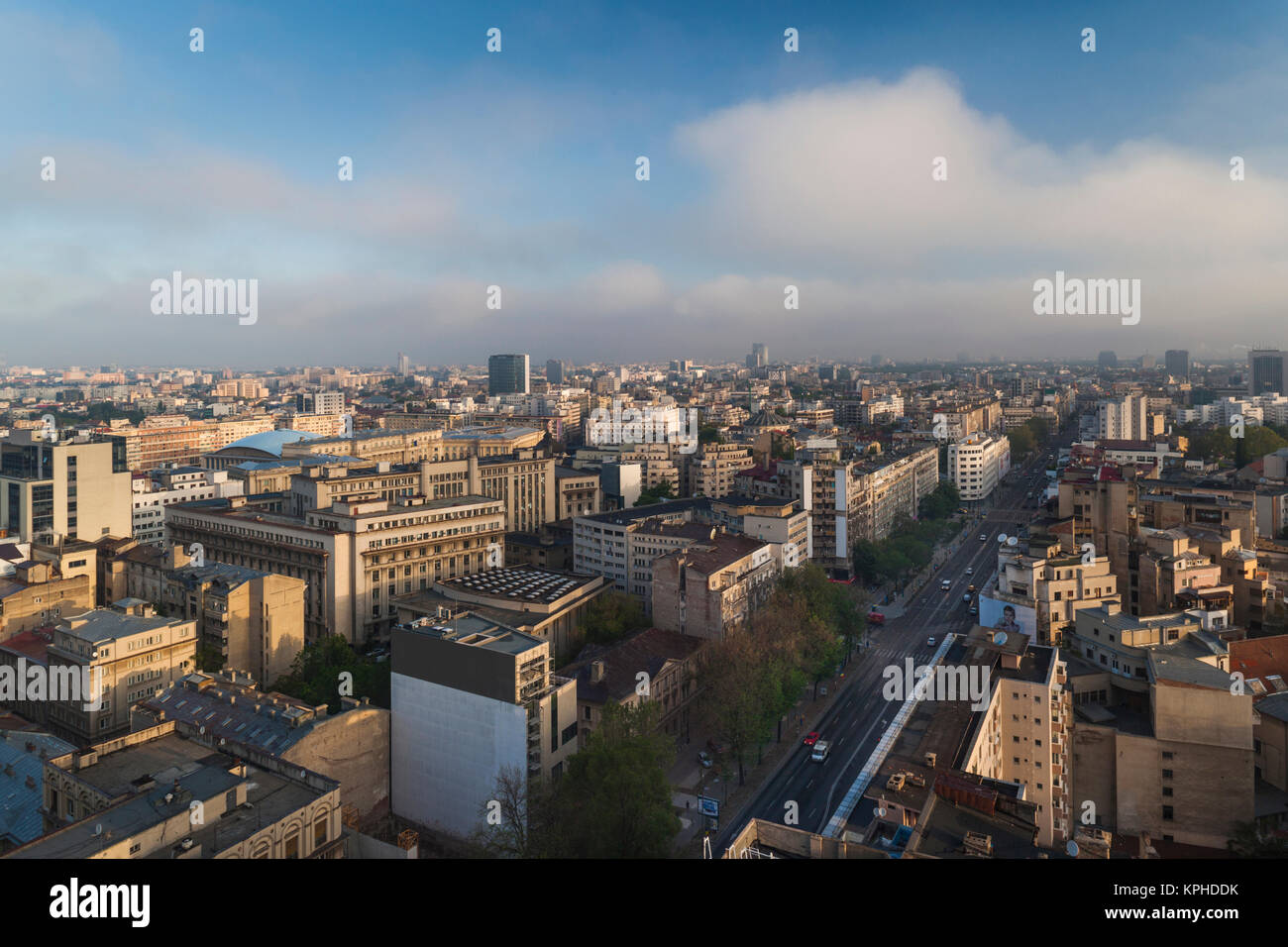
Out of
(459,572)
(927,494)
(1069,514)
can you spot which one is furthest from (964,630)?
(927,494)

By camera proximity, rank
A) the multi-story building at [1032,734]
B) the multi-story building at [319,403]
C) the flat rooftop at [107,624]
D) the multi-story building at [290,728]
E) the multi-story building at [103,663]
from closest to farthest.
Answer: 1. the multi-story building at [290,728]
2. the multi-story building at [1032,734]
3. the multi-story building at [103,663]
4. the flat rooftop at [107,624]
5. the multi-story building at [319,403]

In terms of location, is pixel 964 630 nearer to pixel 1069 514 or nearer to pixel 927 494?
pixel 1069 514

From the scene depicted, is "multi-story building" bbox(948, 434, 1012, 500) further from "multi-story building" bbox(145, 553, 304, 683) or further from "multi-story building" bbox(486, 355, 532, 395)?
"multi-story building" bbox(486, 355, 532, 395)

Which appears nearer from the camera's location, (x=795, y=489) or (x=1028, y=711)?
(x=1028, y=711)

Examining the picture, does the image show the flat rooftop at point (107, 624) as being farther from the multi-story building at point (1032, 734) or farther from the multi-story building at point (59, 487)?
the multi-story building at point (1032, 734)

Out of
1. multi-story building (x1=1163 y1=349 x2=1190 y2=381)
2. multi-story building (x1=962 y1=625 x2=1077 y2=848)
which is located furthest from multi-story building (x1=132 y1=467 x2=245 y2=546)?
multi-story building (x1=1163 y1=349 x2=1190 y2=381)

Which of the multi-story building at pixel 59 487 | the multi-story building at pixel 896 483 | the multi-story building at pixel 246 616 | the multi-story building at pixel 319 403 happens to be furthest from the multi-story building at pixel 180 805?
the multi-story building at pixel 319 403

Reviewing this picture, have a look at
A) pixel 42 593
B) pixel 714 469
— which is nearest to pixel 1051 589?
pixel 714 469

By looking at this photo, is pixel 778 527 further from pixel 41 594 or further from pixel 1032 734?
pixel 41 594
